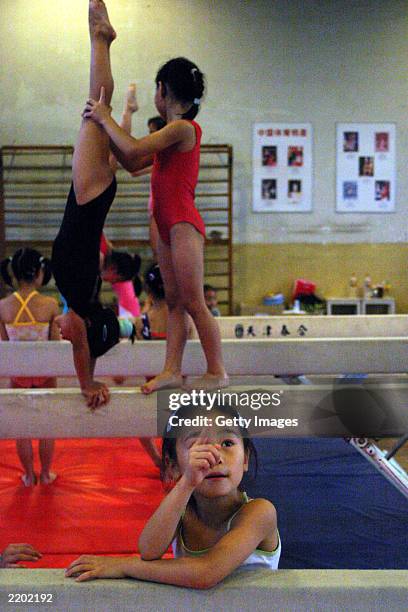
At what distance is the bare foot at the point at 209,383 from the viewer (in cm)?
234

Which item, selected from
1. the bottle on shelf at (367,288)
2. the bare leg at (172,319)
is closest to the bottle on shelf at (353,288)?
the bottle on shelf at (367,288)

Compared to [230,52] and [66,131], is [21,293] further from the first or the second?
[230,52]

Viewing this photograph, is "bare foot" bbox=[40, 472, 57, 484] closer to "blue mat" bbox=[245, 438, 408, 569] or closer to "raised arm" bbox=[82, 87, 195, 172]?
"blue mat" bbox=[245, 438, 408, 569]

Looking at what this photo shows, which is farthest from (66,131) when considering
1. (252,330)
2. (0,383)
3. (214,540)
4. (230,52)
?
(214,540)

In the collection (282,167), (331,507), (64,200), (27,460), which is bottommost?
(331,507)

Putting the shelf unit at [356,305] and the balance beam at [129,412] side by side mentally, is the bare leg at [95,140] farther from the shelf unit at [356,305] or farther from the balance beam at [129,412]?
the shelf unit at [356,305]

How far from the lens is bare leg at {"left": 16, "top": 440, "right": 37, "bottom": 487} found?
10.9ft

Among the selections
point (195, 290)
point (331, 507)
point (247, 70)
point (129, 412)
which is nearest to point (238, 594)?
point (129, 412)

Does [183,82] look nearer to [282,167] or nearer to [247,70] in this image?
[282,167]

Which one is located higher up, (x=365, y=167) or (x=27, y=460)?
(x=365, y=167)

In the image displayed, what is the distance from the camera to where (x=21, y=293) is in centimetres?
364

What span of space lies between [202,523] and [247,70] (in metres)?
7.58

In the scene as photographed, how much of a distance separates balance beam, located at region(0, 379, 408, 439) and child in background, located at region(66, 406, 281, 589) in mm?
551

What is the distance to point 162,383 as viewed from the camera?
2395mm
